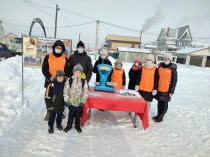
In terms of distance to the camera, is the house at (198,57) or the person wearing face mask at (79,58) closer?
the person wearing face mask at (79,58)

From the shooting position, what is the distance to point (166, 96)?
4.62 metres

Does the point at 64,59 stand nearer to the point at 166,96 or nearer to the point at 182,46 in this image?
the point at 166,96

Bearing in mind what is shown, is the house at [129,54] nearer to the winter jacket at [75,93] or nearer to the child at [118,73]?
the child at [118,73]

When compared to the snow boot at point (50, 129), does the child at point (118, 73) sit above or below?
above

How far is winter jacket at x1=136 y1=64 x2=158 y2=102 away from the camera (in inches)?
173

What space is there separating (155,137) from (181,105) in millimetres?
3321

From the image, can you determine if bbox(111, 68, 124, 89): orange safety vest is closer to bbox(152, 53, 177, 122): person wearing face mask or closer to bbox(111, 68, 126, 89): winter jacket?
bbox(111, 68, 126, 89): winter jacket

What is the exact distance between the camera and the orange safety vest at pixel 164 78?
14.8 feet

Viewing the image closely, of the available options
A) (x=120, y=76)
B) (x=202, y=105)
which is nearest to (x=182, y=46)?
(x=202, y=105)

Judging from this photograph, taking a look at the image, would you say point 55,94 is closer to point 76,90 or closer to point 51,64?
point 76,90

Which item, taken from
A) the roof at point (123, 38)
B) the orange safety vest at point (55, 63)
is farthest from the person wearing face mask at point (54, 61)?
the roof at point (123, 38)

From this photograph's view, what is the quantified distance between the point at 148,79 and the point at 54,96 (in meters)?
2.28

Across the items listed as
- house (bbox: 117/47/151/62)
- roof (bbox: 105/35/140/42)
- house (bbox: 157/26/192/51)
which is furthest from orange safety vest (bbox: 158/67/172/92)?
roof (bbox: 105/35/140/42)

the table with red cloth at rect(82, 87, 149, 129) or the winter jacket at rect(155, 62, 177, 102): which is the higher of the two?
the winter jacket at rect(155, 62, 177, 102)
